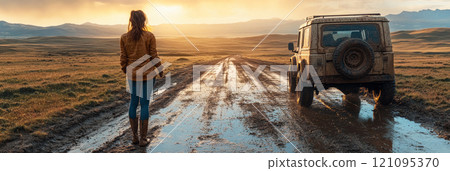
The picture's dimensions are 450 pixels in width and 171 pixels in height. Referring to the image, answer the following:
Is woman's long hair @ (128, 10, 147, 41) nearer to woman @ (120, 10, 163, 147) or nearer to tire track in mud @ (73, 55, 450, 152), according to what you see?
woman @ (120, 10, 163, 147)

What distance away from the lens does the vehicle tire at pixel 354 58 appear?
7.08m

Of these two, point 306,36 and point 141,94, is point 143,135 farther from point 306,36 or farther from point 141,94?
point 306,36

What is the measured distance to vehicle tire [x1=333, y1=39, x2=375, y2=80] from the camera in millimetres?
7078

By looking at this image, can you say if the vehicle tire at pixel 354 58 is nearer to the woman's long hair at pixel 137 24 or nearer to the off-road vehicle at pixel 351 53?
the off-road vehicle at pixel 351 53

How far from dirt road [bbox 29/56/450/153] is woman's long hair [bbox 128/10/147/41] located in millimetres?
1634

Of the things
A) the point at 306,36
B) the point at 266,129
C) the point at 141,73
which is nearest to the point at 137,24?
the point at 141,73

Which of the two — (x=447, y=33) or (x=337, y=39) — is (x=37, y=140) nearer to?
(x=337, y=39)

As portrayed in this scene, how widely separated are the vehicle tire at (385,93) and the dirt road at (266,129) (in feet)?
0.77

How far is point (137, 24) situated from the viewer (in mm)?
4844

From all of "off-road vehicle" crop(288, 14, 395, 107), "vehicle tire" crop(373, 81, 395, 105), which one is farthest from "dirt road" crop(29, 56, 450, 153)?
"off-road vehicle" crop(288, 14, 395, 107)

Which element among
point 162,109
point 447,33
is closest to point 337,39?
point 162,109

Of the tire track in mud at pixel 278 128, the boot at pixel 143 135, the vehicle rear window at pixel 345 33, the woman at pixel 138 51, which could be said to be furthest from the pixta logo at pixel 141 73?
the vehicle rear window at pixel 345 33

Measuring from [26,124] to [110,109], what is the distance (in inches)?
96.6

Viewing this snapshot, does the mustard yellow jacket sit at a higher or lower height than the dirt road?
higher
